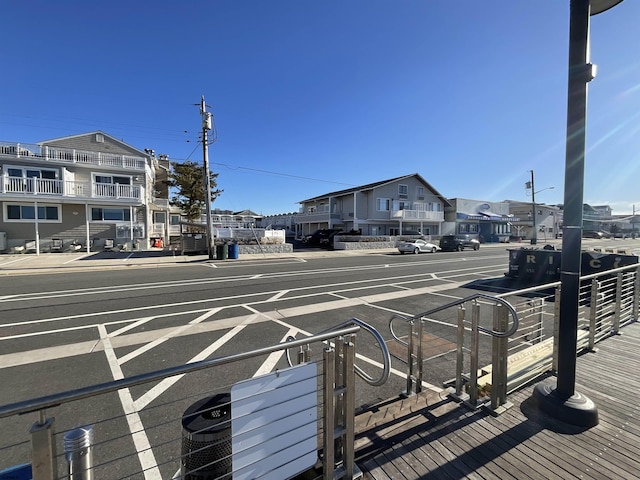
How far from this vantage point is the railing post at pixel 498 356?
3.05m

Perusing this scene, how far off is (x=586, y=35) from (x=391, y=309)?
6.29 m

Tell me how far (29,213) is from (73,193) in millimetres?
3096

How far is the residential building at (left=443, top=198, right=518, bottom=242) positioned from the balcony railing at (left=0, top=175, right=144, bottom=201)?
129ft

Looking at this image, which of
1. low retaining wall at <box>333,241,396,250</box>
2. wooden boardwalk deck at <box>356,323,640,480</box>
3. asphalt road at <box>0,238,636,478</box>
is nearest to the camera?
wooden boardwalk deck at <box>356,323,640,480</box>

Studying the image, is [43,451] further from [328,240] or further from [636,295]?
[328,240]

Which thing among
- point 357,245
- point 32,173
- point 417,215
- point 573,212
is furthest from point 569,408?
point 417,215

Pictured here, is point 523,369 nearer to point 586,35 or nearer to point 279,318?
point 586,35

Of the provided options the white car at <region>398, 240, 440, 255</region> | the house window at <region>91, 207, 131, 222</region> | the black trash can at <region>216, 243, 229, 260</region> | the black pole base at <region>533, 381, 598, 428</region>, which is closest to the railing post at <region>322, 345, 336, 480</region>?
the black pole base at <region>533, 381, 598, 428</region>

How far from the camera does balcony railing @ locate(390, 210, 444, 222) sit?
3566cm

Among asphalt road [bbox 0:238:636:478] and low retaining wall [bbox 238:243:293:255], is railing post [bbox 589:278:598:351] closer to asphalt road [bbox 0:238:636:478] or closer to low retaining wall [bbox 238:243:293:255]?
asphalt road [bbox 0:238:636:478]

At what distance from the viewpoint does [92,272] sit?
1420 cm

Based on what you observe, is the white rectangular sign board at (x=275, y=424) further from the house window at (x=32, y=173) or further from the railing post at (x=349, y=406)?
the house window at (x=32, y=173)

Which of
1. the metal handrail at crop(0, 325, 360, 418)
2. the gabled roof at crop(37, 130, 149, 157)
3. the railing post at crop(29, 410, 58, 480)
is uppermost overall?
the gabled roof at crop(37, 130, 149, 157)

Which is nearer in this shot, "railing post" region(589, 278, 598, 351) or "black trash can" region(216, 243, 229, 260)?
"railing post" region(589, 278, 598, 351)
